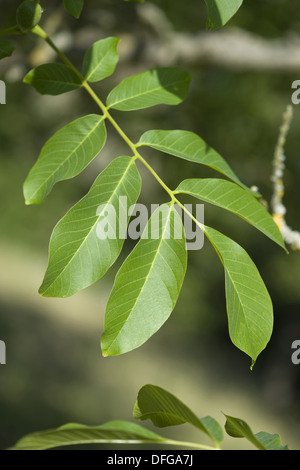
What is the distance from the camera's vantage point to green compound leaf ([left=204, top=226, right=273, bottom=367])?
49 cm

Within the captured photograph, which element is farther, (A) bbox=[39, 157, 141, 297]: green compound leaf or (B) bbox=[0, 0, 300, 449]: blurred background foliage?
(B) bbox=[0, 0, 300, 449]: blurred background foliage

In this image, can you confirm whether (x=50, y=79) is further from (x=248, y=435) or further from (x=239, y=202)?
(x=248, y=435)

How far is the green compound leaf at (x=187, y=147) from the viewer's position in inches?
22.4

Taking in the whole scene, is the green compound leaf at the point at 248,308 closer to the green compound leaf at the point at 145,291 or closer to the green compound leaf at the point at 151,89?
the green compound leaf at the point at 145,291

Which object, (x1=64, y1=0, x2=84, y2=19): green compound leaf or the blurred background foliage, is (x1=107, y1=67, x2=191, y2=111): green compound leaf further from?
the blurred background foliage

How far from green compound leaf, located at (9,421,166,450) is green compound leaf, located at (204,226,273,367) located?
14 cm

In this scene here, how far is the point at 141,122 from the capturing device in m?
2.02

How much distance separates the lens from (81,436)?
1.28 feet

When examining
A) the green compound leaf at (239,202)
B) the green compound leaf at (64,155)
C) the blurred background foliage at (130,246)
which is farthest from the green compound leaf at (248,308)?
the blurred background foliage at (130,246)

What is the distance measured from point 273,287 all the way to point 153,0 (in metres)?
2.13

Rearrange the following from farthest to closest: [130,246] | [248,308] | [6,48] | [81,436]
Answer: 1. [130,246]
2. [6,48]
3. [248,308]
4. [81,436]

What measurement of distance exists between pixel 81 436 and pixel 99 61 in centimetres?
45

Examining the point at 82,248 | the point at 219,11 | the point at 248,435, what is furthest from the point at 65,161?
the point at 248,435

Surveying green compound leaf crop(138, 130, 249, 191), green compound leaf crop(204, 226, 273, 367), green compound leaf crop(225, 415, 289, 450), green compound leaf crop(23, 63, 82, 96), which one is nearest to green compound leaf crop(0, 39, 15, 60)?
green compound leaf crop(23, 63, 82, 96)
